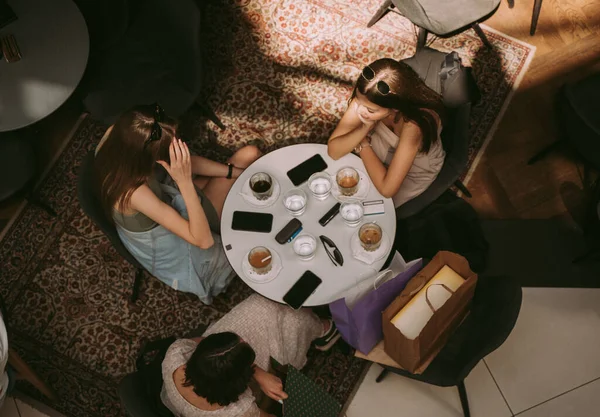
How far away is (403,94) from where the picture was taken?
98.5 inches

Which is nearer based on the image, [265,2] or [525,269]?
[525,269]

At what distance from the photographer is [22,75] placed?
3.05 metres

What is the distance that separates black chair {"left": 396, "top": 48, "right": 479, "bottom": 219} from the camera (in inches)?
106

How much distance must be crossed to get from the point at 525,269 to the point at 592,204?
59cm

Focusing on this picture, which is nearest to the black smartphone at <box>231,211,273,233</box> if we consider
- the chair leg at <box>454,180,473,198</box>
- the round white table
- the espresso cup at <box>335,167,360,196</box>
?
the round white table

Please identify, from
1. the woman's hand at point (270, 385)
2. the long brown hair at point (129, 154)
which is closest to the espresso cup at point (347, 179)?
the long brown hair at point (129, 154)

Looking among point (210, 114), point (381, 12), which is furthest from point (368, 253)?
point (381, 12)

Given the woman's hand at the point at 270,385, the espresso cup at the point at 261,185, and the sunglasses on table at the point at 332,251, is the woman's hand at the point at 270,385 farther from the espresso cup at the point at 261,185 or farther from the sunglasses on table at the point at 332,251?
the espresso cup at the point at 261,185

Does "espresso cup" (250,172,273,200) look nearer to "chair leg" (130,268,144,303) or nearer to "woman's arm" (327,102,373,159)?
"woman's arm" (327,102,373,159)

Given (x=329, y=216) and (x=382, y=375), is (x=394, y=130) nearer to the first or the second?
(x=329, y=216)

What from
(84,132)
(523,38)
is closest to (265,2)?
(84,132)

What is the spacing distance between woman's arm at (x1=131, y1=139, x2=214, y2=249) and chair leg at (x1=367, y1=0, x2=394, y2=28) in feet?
6.28

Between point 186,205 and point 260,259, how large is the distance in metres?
0.43

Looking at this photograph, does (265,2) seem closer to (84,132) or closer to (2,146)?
(84,132)
